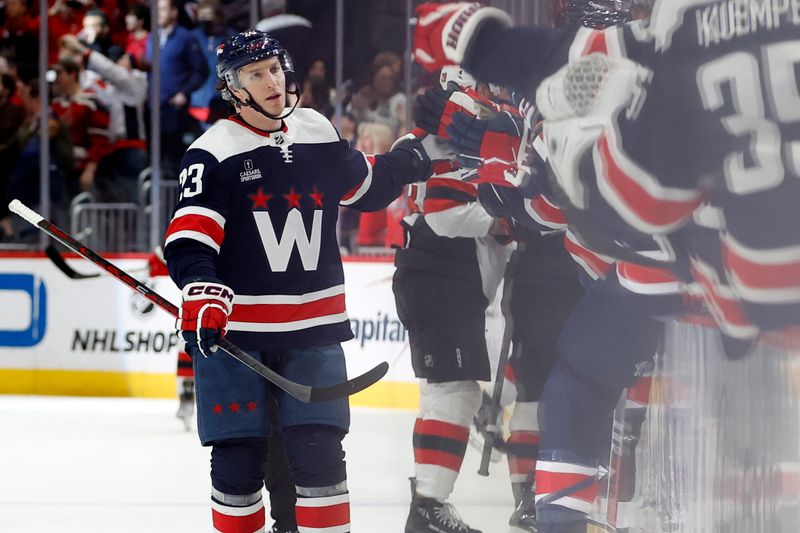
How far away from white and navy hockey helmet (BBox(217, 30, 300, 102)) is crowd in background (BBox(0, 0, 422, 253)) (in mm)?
3890

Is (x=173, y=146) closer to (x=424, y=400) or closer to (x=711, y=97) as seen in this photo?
(x=424, y=400)

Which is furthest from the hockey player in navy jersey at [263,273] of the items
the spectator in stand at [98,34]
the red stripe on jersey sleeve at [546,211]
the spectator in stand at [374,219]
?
the spectator in stand at [98,34]

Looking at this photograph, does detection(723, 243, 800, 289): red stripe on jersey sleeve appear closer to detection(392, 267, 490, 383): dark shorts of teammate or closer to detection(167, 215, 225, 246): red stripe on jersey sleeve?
detection(167, 215, 225, 246): red stripe on jersey sleeve

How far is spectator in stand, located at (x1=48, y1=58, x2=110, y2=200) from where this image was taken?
6770 millimetres

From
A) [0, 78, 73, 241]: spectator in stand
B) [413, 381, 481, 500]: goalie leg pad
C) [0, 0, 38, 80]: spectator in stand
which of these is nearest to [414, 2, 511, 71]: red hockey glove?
[413, 381, 481, 500]: goalie leg pad

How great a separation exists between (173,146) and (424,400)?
3.91 metres

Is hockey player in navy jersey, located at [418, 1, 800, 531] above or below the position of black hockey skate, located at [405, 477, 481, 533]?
above

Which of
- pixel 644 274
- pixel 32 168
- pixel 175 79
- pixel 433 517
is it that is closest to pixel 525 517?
pixel 433 517

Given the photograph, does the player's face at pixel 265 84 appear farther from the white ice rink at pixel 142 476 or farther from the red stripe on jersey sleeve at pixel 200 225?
the white ice rink at pixel 142 476

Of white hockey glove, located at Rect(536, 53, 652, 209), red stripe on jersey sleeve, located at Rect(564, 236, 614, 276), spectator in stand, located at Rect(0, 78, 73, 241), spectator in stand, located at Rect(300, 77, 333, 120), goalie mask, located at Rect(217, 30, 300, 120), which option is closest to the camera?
white hockey glove, located at Rect(536, 53, 652, 209)

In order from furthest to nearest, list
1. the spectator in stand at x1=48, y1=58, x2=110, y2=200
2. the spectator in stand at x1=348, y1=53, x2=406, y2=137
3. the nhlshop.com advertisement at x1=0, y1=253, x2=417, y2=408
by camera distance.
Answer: the spectator in stand at x1=48, y1=58, x2=110, y2=200 → the nhlshop.com advertisement at x1=0, y1=253, x2=417, y2=408 → the spectator in stand at x1=348, y1=53, x2=406, y2=137

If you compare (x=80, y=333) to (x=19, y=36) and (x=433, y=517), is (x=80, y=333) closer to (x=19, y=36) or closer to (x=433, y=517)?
(x=19, y=36)

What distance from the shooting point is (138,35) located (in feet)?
22.2

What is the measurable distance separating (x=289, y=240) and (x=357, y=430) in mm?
2231
